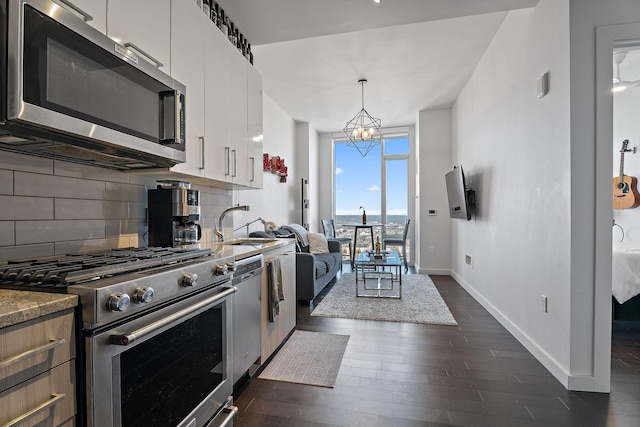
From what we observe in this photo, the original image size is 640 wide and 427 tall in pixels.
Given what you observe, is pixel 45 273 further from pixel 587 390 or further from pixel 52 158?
pixel 587 390

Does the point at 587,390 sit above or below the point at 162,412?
below

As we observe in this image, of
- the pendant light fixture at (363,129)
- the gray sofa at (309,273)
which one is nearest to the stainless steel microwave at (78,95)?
the gray sofa at (309,273)

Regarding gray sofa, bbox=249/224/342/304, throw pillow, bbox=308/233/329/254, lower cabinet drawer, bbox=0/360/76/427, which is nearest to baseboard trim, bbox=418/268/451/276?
throw pillow, bbox=308/233/329/254

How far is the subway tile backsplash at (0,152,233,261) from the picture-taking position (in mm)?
1262

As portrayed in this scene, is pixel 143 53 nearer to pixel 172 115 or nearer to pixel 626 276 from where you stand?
pixel 172 115

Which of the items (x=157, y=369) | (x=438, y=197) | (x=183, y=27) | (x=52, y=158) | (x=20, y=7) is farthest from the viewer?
(x=438, y=197)

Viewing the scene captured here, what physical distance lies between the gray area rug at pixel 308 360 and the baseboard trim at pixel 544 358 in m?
1.49

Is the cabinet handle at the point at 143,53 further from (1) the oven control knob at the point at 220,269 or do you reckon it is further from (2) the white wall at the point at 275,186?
(2) the white wall at the point at 275,186

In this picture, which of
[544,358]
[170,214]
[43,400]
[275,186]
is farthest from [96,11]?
[275,186]

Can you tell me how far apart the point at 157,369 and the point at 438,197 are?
17.9 ft

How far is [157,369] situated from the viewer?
122 centimetres

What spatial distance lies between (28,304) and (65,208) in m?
0.83

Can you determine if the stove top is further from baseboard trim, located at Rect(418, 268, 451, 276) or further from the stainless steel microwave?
baseboard trim, located at Rect(418, 268, 451, 276)

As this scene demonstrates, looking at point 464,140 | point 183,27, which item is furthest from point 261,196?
point 464,140
